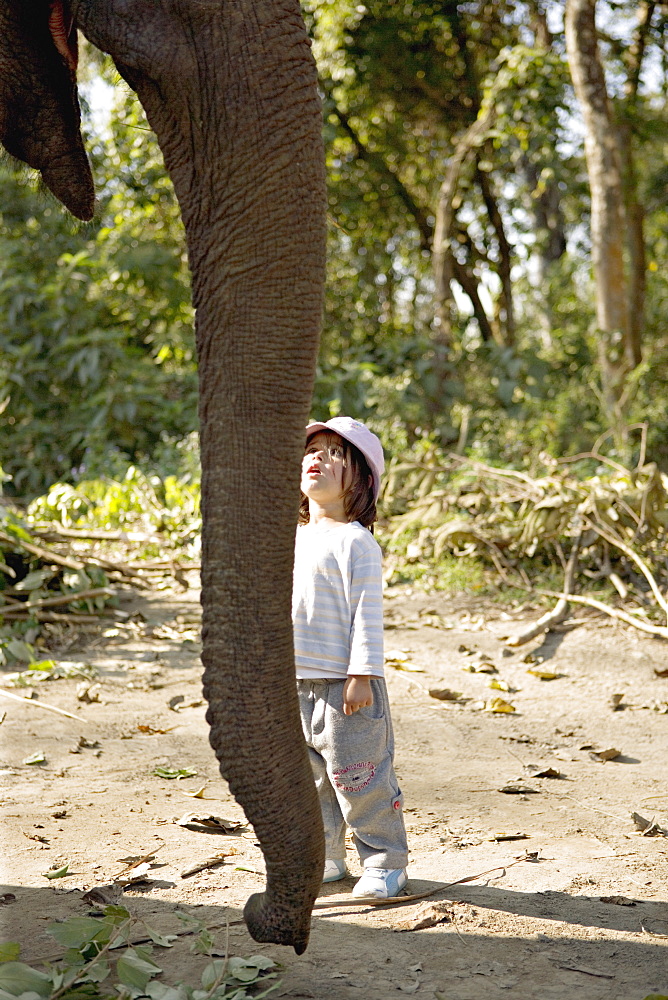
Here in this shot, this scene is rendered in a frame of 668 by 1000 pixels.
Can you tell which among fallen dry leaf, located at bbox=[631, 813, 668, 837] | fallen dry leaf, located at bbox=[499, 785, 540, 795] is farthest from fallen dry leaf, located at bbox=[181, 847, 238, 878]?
fallen dry leaf, located at bbox=[631, 813, 668, 837]

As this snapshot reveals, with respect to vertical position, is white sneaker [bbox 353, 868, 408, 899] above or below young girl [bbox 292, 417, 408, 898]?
below

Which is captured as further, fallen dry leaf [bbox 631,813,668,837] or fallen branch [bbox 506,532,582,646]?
fallen branch [bbox 506,532,582,646]

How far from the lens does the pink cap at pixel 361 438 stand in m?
2.94

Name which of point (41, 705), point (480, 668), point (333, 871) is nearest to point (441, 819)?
point (333, 871)

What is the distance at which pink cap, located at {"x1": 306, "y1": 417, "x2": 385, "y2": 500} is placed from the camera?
2938mm

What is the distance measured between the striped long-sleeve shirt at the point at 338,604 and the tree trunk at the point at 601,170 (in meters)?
6.68

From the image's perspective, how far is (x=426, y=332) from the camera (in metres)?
12.4

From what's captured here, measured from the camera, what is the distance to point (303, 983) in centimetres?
223

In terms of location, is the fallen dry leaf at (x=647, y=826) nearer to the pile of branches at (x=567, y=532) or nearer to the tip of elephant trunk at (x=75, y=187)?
the pile of branches at (x=567, y=532)

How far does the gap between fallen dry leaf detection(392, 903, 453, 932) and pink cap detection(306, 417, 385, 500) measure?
110 cm

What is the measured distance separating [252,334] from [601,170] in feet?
27.5

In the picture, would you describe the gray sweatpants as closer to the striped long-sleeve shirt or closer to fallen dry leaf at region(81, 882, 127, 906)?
the striped long-sleeve shirt

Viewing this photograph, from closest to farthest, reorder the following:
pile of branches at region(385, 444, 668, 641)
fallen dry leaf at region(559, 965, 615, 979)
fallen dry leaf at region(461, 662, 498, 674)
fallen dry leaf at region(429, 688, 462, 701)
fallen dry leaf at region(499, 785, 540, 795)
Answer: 1. fallen dry leaf at region(559, 965, 615, 979)
2. fallen dry leaf at region(499, 785, 540, 795)
3. fallen dry leaf at region(429, 688, 462, 701)
4. fallen dry leaf at region(461, 662, 498, 674)
5. pile of branches at region(385, 444, 668, 641)

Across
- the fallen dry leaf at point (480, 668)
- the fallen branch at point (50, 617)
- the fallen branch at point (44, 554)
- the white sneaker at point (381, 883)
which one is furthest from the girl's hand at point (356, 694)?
the fallen branch at point (44, 554)
